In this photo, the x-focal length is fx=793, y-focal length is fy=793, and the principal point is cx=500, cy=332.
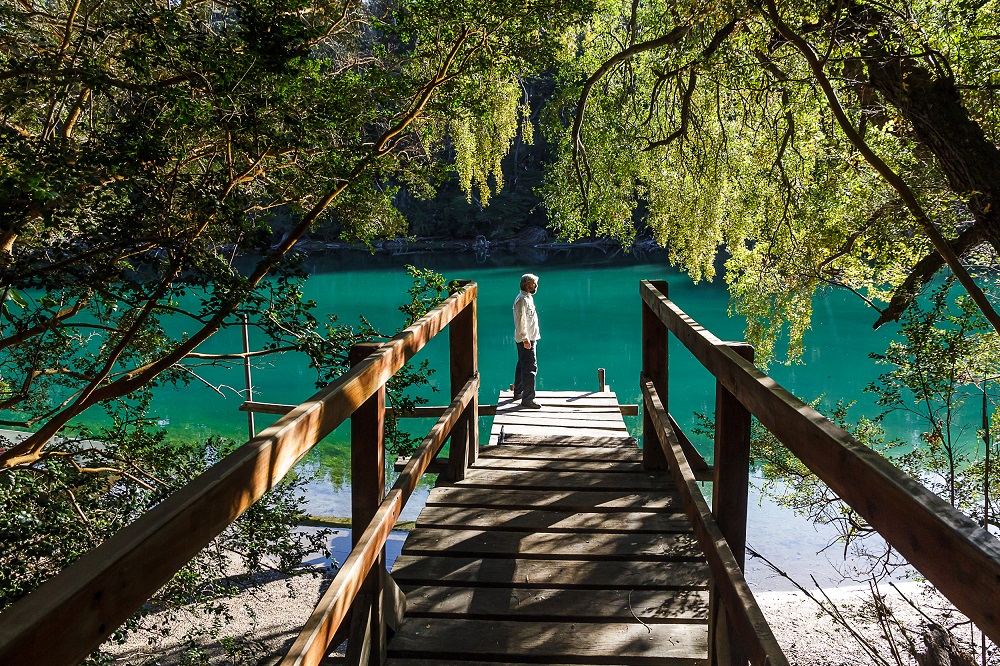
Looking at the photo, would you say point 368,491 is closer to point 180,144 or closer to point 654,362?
point 654,362

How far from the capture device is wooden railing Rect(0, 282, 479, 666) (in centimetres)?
71

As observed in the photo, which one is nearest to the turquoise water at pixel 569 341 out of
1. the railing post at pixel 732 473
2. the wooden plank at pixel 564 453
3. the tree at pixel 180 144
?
the tree at pixel 180 144

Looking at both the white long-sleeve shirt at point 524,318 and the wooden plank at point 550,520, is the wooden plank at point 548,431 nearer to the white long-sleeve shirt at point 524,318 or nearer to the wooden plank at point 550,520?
the white long-sleeve shirt at point 524,318

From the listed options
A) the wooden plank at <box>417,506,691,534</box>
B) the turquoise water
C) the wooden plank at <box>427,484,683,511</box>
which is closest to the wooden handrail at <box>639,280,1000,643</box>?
the wooden plank at <box>417,506,691,534</box>

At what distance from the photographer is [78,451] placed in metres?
3.94

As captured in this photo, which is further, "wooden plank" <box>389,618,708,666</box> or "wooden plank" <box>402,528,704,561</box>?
"wooden plank" <box>402,528,704,561</box>

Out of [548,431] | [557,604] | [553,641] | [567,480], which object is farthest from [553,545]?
[548,431]

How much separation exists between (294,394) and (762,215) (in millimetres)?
10865

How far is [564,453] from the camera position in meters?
4.09

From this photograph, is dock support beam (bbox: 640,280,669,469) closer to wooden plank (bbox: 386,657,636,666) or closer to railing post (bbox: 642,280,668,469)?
railing post (bbox: 642,280,668,469)

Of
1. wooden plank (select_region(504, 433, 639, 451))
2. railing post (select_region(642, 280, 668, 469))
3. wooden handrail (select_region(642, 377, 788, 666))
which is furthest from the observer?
wooden plank (select_region(504, 433, 639, 451))

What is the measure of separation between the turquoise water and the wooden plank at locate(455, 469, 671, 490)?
4.61m

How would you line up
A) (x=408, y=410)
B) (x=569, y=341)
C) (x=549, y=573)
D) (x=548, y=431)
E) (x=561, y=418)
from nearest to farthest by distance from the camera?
(x=549, y=573)
(x=408, y=410)
(x=548, y=431)
(x=561, y=418)
(x=569, y=341)

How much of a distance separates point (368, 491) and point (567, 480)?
1737mm
